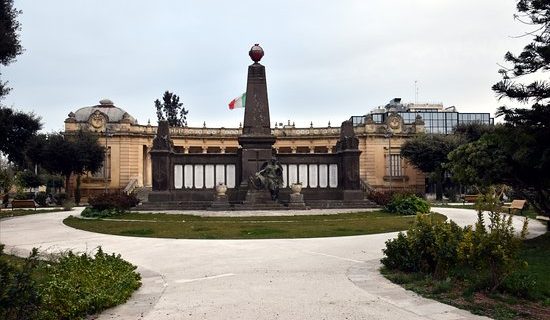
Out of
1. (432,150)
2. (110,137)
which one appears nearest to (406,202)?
(432,150)

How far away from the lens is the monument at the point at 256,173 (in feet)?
105

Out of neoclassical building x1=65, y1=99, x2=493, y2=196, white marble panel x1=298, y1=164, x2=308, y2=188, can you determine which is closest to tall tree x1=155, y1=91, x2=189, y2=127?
neoclassical building x1=65, y1=99, x2=493, y2=196

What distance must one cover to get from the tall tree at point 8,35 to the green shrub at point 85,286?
61.1 feet

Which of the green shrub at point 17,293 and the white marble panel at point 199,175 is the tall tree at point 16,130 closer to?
the white marble panel at point 199,175

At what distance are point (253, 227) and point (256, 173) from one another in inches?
498

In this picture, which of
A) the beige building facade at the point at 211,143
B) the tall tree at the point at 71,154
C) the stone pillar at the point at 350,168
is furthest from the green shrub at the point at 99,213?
the beige building facade at the point at 211,143

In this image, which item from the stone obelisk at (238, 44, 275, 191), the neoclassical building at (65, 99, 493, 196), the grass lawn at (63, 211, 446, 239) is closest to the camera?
the grass lawn at (63, 211, 446, 239)

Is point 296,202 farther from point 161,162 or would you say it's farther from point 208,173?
point 161,162

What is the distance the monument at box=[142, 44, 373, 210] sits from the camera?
3212 centimetres

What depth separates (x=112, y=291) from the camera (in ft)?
26.6

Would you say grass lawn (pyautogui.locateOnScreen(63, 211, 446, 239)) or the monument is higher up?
the monument

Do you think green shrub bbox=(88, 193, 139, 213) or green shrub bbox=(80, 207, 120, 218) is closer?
green shrub bbox=(80, 207, 120, 218)

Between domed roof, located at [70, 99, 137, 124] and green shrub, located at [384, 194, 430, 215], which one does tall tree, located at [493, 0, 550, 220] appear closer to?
green shrub, located at [384, 194, 430, 215]

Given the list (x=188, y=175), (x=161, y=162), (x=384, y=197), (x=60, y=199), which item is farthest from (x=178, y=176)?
(x=60, y=199)
